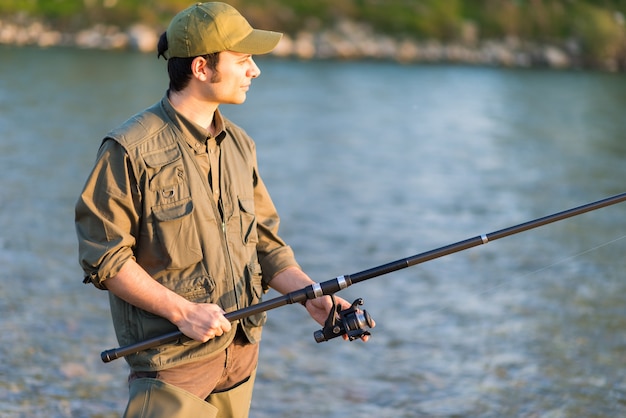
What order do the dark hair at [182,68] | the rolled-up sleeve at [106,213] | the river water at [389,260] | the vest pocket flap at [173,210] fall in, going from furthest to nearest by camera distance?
the river water at [389,260]
the dark hair at [182,68]
the vest pocket flap at [173,210]
the rolled-up sleeve at [106,213]

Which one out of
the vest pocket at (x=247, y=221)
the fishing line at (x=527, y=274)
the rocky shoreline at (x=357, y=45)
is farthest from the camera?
the rocky shoreline at (x=357, y=45)

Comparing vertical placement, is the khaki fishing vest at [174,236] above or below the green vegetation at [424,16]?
below

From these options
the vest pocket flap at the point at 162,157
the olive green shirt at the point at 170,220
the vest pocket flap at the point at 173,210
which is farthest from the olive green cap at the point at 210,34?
the vest pocket flap at the point at 173,210

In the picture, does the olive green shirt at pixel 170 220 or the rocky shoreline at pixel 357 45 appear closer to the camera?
the olive green shirt at pixel 170 220

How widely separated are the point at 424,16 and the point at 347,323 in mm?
57059

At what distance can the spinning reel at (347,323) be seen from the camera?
3.05m

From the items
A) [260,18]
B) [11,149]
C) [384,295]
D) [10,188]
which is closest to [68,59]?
[260,18]

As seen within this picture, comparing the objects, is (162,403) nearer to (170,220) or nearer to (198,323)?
(198,323)

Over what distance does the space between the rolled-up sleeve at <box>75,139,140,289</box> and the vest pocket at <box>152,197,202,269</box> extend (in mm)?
111

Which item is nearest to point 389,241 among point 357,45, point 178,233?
point 178,233

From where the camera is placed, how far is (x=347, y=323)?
308 centimetres

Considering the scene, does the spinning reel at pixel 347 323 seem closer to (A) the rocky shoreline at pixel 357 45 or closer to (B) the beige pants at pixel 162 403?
(B) the beige pants at pixel 162 403

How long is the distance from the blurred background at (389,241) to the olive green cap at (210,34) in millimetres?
2830

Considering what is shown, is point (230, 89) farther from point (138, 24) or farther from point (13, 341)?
point (138, 24)
